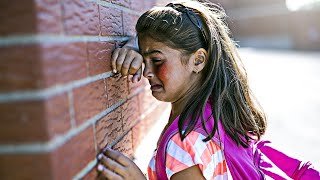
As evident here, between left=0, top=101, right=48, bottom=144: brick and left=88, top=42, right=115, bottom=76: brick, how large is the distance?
41 cm

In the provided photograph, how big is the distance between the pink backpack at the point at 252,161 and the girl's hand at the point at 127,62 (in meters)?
0.26

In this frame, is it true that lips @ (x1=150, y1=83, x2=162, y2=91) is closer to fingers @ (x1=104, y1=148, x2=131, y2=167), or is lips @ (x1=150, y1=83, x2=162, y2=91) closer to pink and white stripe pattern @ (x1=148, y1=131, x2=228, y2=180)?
pink and white stripe pattern @ (x1=148, y1=131, x2=228, y2=180)

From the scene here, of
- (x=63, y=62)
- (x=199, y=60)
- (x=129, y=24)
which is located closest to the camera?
(x=63, y=62)

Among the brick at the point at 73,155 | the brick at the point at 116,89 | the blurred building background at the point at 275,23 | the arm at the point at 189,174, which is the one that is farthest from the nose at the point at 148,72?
the blurred building background at the point at 275,23

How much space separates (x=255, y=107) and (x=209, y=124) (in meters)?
0.54

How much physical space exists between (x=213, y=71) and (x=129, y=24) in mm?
470

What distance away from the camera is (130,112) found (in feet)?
6.97

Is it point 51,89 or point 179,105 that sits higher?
point 51,89

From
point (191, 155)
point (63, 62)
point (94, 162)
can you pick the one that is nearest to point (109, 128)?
point (94, 162)

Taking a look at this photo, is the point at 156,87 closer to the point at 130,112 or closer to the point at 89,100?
the point at 130,112

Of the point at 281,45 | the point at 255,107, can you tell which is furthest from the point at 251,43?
the point at 255,107

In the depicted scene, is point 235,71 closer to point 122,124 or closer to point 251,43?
point 122,124

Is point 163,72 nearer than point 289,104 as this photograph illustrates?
Yes

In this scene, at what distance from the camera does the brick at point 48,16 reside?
39.7 inches
